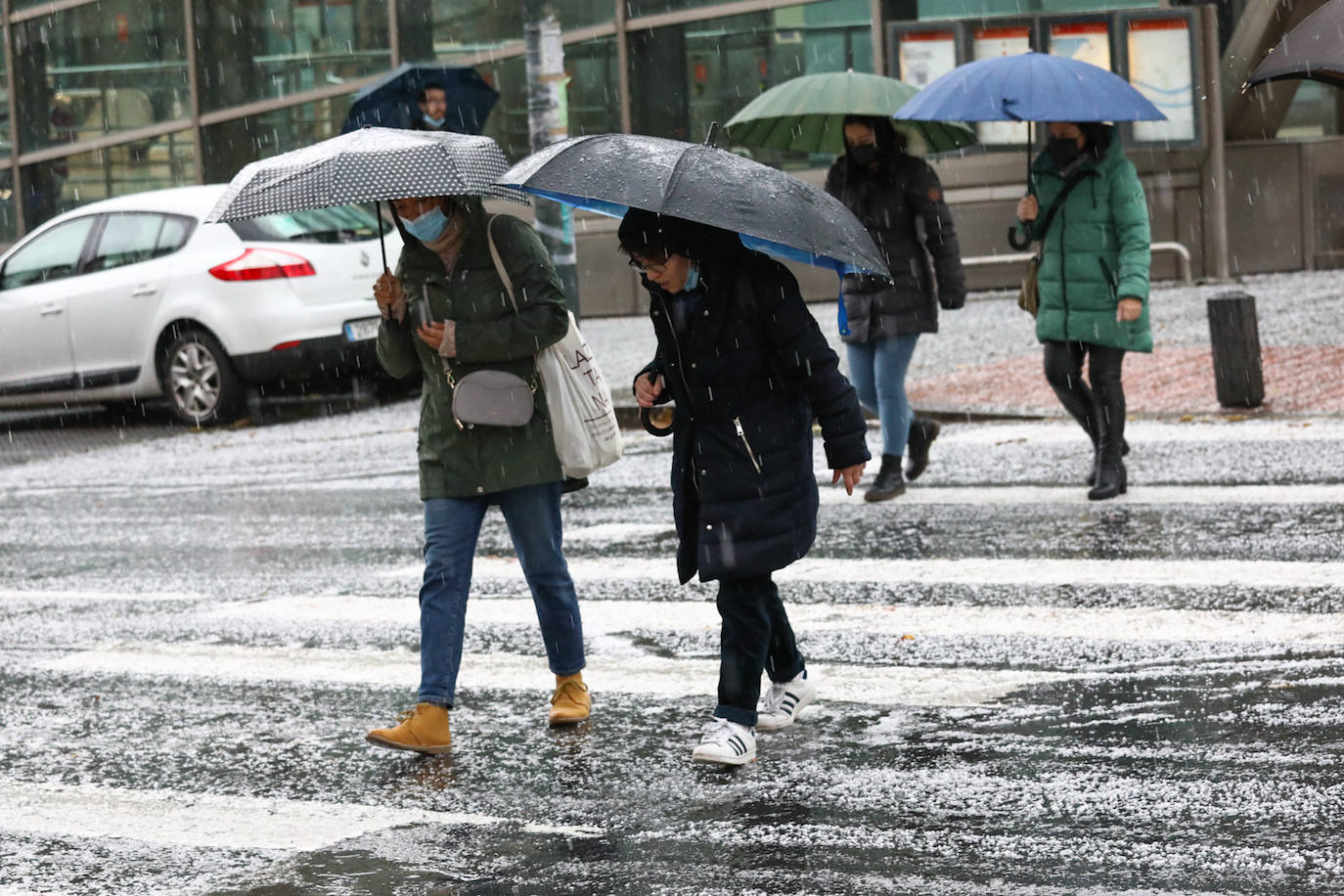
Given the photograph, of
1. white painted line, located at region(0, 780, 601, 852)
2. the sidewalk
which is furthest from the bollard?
white painted line, located at region(0, 780, 601, 852)

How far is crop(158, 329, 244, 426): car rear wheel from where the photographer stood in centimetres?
1502

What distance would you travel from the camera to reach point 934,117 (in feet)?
29.2

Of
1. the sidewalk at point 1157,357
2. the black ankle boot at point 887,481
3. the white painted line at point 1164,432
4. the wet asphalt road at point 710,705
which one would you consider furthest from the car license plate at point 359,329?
the black ankle boot at point 887,481

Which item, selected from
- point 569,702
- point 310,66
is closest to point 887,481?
point 569,702

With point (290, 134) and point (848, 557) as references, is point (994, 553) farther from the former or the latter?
point (290, 134)

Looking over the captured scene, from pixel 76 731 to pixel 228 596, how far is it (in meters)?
2.23

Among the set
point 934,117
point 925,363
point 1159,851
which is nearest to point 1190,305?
point 925,363

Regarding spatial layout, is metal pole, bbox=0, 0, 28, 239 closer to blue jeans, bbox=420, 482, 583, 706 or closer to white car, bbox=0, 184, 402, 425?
white car, bbox=0, 184, 402, 425

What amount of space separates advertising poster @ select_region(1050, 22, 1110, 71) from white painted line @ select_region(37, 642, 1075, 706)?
12.6 m

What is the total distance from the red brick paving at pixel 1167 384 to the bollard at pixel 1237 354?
0.11 meters

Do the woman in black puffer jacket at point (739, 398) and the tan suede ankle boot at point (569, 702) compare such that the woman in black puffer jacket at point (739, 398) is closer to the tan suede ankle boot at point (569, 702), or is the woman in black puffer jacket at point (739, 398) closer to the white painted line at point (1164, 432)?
the tan suede ankle boot at point (569, 702)

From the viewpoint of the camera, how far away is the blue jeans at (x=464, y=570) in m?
5.70

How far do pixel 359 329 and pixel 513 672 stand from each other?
8.69 m

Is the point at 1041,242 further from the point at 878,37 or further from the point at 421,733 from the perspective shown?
the point at 878,37
